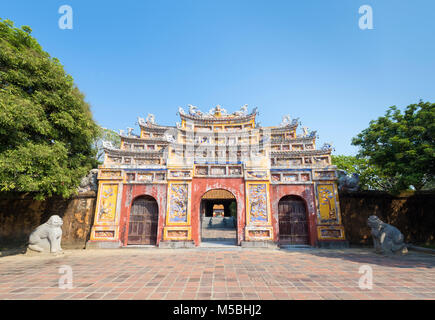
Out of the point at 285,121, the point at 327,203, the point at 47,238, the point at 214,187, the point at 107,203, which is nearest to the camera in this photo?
the point at 47,238

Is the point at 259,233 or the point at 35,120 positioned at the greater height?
the point at 35,120

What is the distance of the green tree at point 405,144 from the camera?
8.34m

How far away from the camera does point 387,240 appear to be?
8172mm

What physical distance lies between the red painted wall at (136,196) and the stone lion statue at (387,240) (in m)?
9.82

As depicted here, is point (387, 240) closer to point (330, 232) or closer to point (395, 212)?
point (330, 232)

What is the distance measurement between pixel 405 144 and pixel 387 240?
4.24 meters

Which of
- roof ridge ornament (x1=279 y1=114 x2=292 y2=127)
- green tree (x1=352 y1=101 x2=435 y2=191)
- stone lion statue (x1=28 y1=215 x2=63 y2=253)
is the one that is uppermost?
roof ridge ornament (x1=279 y1=114 x2=292 y2=127)

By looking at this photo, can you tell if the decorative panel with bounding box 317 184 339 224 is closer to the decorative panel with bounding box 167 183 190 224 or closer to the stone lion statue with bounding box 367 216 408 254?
the stone lion statue with bounding box 367 216 408 254

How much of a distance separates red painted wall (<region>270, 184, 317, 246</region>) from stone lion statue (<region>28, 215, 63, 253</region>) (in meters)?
9.99

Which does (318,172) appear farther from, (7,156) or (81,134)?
(7,156)

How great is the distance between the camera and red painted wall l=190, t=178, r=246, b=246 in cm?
1017

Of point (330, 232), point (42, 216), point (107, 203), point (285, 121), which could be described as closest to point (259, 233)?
point (330, 232)

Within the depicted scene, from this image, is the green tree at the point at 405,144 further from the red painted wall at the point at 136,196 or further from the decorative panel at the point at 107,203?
the decorative panel at the point at 107,203

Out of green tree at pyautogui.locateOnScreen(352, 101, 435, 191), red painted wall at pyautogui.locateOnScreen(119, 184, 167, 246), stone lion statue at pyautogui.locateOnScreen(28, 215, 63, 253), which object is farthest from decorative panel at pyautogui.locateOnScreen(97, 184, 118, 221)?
green tree at pyautogui.locateOnScreen(352, 101, 435, 191)
